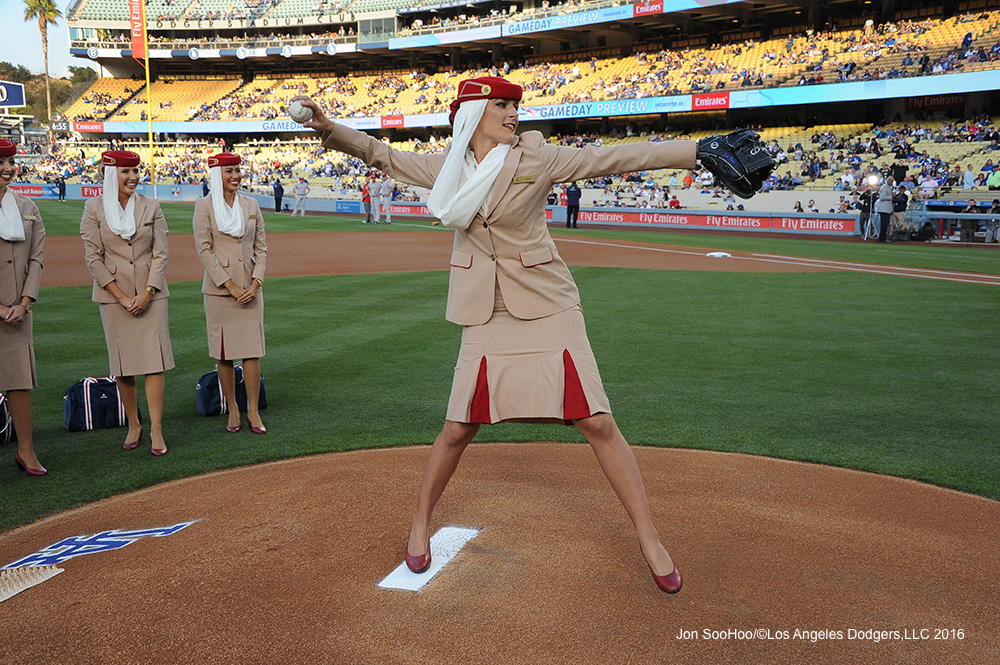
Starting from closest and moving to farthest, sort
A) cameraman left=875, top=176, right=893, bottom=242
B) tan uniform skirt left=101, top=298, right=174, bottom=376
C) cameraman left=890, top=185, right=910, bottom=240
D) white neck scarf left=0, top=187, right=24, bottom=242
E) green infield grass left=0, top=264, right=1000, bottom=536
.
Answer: white neck scarf left=0, top=187, right=24, bottom=242 < green infield grass left=0, top=264, right=1000, bottom=536 < tan uniform skirt left=101, top=298, right=174, bottom=376 < cameraman left=875, top=176, right=893, bottom=242 < cameraman left=890, top=185, right=910, bottom=240

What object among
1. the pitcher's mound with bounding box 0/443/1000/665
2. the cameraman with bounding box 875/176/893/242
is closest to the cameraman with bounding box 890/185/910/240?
the cameraman with bounding box 875/176/893/242

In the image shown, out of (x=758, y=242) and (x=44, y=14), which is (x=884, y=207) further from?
(x=44, y=14)

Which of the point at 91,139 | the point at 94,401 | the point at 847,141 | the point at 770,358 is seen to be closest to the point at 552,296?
the point at 94,401

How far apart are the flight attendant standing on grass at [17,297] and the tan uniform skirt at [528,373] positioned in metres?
3.15

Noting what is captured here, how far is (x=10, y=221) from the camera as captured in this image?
4750 mm

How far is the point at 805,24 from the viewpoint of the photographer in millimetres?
39969

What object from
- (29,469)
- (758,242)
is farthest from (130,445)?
(758,242)

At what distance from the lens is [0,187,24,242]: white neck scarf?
4.72 metres

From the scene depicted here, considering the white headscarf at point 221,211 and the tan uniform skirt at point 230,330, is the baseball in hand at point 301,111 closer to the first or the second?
the white headscarf at point 221,211

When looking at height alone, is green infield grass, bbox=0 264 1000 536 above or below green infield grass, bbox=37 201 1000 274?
below

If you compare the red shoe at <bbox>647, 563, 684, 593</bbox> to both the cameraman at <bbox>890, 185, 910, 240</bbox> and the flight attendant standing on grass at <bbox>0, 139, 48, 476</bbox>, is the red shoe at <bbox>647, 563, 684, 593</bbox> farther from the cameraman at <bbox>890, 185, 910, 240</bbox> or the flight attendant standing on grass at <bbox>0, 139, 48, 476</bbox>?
the cameraman at <bbox>890, 185, 910, 240</bbox>

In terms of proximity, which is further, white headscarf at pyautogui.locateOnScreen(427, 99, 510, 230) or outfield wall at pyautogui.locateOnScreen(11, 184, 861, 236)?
outfield wall at pyautogui.locateOnScreen(11, 184, 861, 236)

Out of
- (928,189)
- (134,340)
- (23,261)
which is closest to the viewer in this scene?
(23,261)

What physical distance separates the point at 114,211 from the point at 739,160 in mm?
4055
